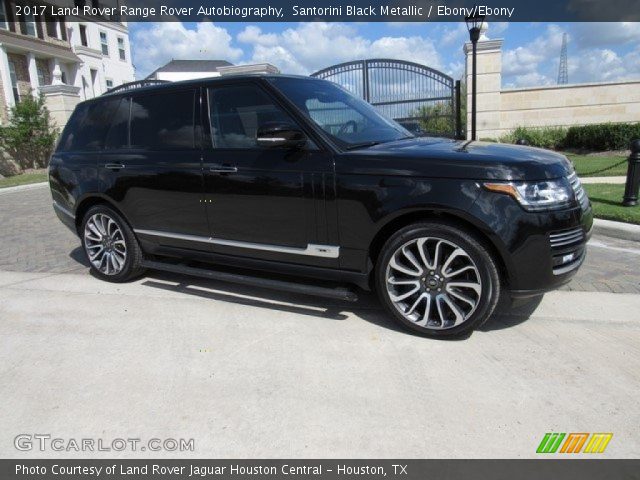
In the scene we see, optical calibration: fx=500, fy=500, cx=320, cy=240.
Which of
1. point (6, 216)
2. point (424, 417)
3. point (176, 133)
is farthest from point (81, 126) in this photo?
point (6, 216)

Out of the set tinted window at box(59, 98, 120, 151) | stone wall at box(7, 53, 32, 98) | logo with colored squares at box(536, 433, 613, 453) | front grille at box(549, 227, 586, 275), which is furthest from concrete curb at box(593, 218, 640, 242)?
stone wall at box(7, 53, 32, 98)

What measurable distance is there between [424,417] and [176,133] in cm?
324

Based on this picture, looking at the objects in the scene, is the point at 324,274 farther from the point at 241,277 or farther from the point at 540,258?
the point at 540,258

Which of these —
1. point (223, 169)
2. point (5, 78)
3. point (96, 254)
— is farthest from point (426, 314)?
point (5, 78)

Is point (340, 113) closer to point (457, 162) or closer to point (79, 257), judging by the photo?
point (457, 162)

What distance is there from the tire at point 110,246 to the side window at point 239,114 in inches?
60.9

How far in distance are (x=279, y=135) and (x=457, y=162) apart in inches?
50.8

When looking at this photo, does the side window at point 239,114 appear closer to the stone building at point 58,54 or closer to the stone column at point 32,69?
the stone building at point 58,54

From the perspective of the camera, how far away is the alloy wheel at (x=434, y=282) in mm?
3457

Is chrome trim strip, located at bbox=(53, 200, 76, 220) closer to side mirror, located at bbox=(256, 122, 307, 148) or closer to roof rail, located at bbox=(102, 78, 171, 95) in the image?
roof rail, located at bbox=(102, 78, 171, 95)

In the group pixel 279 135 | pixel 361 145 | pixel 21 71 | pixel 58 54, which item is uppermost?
pixel 58 54

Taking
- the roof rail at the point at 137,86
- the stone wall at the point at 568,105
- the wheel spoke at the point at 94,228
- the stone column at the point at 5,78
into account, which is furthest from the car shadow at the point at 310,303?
the stone column at the point at 5,78

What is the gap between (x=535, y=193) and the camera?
10.6ft

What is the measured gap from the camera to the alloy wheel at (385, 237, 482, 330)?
136 inches
